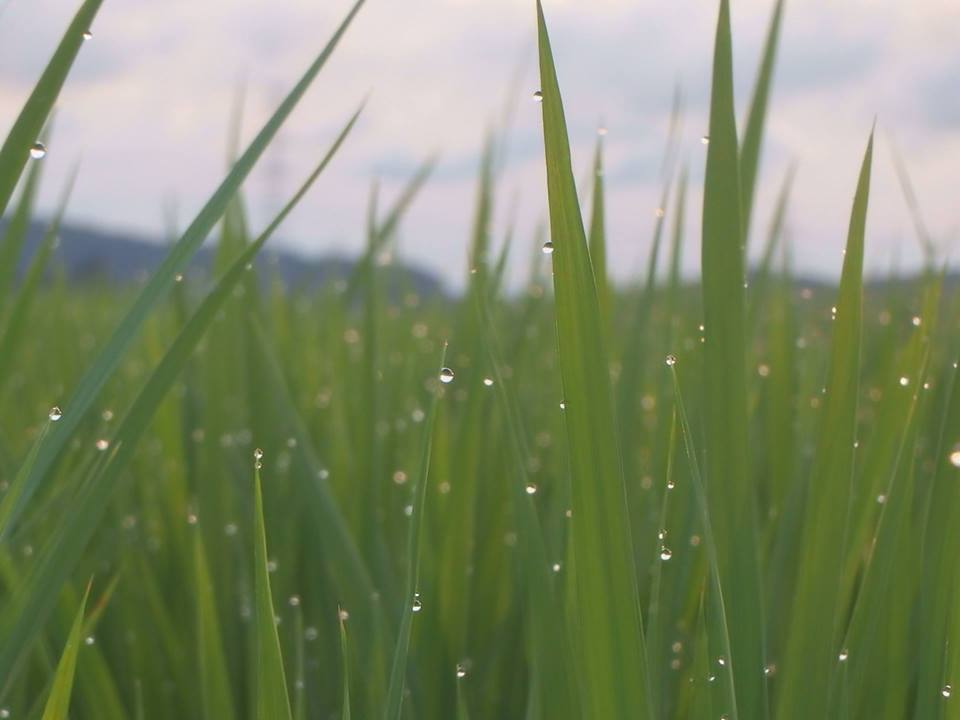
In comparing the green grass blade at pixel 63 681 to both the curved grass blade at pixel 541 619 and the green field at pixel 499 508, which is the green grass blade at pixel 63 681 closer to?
the green field at pixel 499 508

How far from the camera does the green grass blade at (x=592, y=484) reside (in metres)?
0.33

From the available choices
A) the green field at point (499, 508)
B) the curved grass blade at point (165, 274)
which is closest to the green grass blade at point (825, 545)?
the green field at point (499, 508)

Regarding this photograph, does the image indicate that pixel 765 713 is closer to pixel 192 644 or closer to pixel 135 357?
pixel 192 644

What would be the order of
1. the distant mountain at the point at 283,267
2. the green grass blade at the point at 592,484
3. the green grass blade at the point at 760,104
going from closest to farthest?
the green grass blade at the point at 592,484 < the green grass blade at the point at 760,104 < the distant mountain at the point at 283,267

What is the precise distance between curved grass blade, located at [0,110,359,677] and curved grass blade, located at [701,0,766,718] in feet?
0.52

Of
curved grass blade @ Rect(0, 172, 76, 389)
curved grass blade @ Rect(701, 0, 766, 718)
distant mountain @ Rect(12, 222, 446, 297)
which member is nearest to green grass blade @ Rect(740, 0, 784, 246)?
curved grass blade @ Rect(701, 0, 766, 718)

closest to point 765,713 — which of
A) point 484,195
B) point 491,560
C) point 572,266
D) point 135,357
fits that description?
point 572,266

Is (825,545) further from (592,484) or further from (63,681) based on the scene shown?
(63,681)

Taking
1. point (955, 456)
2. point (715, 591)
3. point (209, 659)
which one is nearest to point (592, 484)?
point (715, 591)

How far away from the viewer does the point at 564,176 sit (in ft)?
1.13

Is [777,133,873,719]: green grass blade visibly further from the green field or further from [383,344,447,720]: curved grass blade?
[383,344,447,720]: curved grass blade

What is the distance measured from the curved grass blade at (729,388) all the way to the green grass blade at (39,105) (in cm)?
25

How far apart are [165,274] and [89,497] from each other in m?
0.09

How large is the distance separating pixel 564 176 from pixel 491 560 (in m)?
0.43
